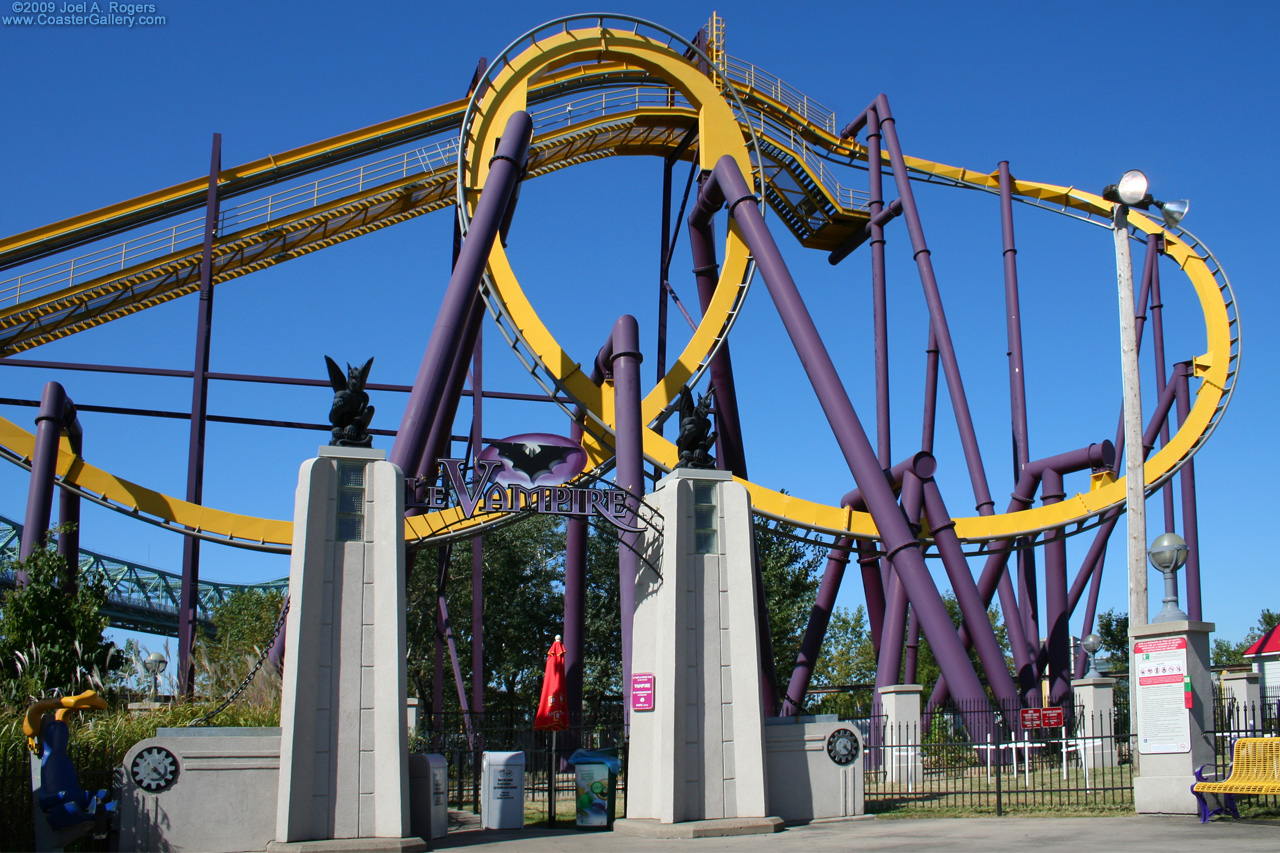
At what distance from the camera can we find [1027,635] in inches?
931

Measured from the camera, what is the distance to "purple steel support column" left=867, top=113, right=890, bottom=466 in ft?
71.4

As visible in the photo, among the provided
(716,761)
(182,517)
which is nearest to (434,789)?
(716,761)

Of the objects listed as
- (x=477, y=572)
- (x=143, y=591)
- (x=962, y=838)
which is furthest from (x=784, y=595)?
(x=143, y=591)

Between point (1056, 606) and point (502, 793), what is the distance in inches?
567

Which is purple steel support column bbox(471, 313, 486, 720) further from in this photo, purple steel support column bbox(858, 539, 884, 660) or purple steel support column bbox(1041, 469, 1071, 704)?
purple steel support column bbox(1041, 469, 1071, 704)

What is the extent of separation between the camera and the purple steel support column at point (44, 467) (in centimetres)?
1727

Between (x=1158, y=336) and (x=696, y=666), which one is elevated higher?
(x=1158, y=336)

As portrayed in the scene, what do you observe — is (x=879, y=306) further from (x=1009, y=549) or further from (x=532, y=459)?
(x=532, y=459)

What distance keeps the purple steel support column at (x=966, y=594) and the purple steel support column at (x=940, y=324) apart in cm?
217

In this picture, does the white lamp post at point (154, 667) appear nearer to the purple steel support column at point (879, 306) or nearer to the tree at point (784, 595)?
the purple steel support column at point (879, 306)

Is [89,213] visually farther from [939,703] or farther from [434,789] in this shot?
[939,703]

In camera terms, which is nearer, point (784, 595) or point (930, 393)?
point (930, 393)

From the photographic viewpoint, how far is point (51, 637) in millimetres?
14336

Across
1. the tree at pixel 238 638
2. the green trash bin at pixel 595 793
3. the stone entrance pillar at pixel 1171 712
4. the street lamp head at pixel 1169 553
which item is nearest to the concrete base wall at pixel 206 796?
the green trash bin at pixel 595 793
